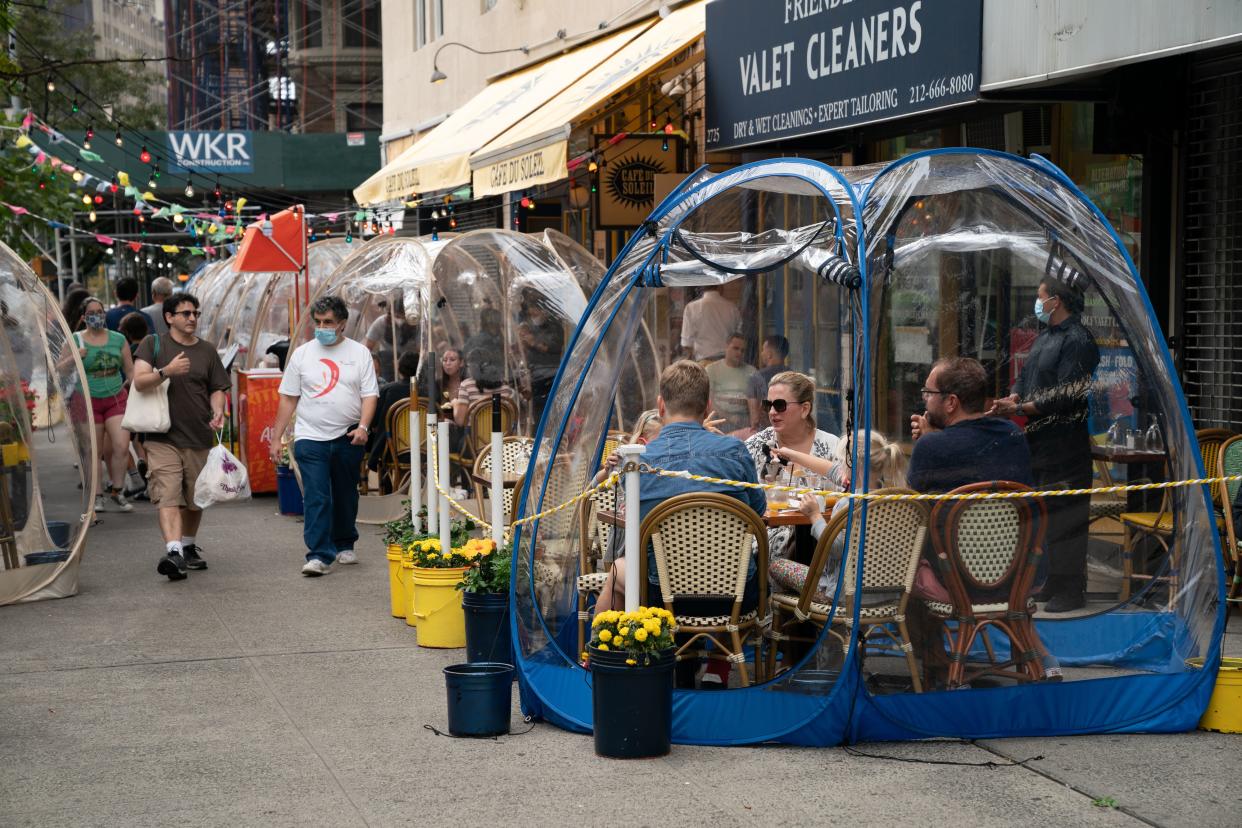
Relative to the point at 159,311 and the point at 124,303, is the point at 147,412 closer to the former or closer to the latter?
the point at 124,303

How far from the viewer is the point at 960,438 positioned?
5.86 m

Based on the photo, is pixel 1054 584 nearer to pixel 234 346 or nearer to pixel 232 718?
pixel 232 718

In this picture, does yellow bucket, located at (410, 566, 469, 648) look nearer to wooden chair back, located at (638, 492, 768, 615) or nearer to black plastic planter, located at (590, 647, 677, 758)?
wooden chair back, located at (638, 492, 768, 615)

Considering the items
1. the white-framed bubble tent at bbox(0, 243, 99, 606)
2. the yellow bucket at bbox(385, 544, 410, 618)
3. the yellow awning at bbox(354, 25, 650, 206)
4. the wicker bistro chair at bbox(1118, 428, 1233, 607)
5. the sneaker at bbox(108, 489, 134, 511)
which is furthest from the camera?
the yellow awning at bbox(354, 25, 650, 206)

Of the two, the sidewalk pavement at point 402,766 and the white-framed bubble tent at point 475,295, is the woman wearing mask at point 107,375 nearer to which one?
the white-framed bubble tent at point 475,295

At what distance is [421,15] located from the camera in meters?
26.5

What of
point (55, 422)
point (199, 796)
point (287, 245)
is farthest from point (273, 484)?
point (199, 796)

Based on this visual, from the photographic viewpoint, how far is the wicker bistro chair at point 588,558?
6691mm

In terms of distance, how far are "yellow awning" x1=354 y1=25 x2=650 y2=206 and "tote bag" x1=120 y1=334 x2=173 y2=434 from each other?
5827mm

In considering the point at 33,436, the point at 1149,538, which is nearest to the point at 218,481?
the point at 33,436

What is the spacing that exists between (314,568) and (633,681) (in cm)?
463

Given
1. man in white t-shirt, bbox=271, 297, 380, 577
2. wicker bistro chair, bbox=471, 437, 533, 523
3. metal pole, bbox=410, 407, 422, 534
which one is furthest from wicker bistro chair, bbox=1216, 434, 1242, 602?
man in white t-shirt, bbox=271, 297, 380, 577

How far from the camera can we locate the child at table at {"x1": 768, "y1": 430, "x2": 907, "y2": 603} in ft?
19.1

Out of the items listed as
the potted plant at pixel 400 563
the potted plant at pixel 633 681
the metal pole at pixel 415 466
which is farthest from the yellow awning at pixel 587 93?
the potted plant at pixel 633 681
